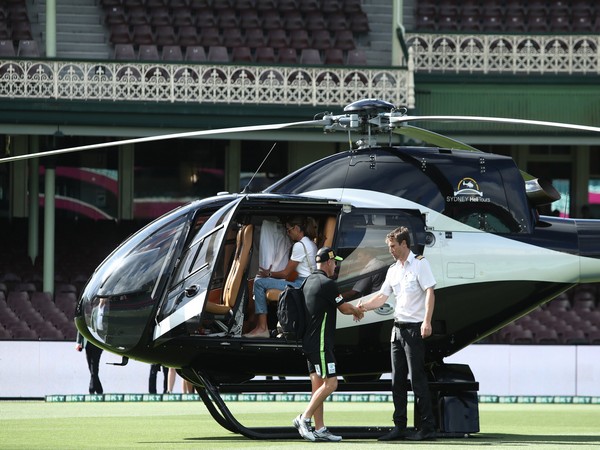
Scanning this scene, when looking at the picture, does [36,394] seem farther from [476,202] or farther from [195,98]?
[476,202]

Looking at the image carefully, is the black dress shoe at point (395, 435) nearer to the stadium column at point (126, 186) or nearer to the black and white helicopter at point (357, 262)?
the black and white helicopter at point (357, 262)

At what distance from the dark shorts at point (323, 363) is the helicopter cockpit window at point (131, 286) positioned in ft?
5.54

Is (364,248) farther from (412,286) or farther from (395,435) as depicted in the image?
(395,435)

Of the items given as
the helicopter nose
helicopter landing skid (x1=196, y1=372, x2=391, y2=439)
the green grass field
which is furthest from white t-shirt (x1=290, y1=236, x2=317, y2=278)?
the helicopter nose

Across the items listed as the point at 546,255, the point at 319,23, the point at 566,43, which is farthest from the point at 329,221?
the point at 319,23

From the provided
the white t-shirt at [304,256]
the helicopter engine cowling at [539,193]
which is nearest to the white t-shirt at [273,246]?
the white t-shirt at [304,256]

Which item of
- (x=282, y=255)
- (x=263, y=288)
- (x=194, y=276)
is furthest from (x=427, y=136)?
(x=194, y=276)

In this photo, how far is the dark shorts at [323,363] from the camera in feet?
41.3

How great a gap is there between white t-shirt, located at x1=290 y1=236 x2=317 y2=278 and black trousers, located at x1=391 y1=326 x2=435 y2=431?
1.10 metres

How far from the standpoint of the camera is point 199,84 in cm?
2781

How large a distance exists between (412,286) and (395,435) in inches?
58.5

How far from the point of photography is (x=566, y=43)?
2995cm

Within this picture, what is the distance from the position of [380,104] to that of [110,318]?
3447 millimetres

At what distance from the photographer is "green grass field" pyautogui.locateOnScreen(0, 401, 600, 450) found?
12570 mm
